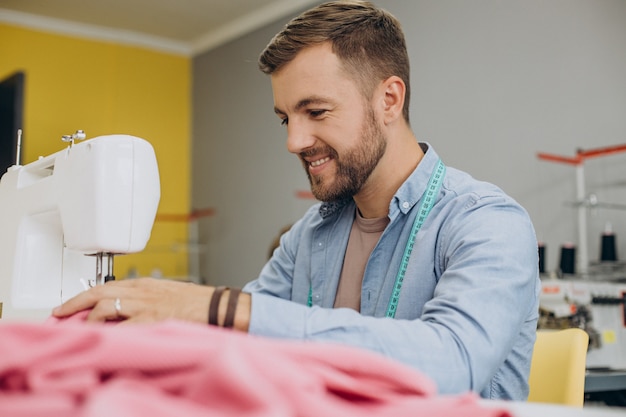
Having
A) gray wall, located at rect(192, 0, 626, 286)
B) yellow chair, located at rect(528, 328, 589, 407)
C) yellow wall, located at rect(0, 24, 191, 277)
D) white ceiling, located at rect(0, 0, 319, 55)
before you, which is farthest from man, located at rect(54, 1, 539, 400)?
yellow wall, located at rect(0, 24, 191, 277)

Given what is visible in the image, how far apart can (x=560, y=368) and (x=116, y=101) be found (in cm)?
562

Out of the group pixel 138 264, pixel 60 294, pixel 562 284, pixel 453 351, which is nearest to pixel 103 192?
pixel 60 294

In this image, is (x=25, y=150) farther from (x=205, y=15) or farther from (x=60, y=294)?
(x=60, y=294)

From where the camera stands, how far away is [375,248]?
1.32m

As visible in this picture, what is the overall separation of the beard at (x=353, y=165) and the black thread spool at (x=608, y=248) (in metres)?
2.09

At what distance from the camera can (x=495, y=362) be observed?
875 mm

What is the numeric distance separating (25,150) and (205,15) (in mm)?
1899

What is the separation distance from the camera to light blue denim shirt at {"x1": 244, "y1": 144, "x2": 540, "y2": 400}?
774 mm

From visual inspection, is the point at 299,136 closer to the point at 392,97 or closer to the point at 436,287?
the point at 392,97

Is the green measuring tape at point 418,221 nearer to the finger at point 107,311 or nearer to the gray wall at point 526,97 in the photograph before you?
the finger at point 107,311

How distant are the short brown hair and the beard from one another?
9cm

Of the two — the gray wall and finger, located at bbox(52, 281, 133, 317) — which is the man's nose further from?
the gray wall

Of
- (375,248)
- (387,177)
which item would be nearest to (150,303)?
(375,248)

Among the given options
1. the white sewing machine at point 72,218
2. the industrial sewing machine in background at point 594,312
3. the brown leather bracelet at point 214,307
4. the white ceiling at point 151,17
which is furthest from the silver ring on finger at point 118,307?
the white ceiling at point 151,17
